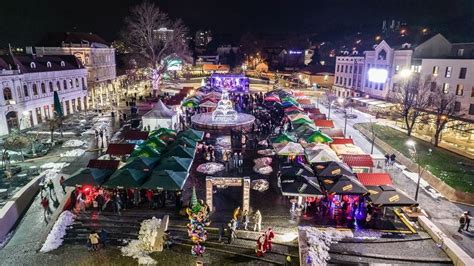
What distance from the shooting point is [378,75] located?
49.7 metres

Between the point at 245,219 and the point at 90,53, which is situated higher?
the point at 90,53

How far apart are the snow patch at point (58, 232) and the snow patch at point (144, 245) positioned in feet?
10.7

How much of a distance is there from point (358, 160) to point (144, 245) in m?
14.7

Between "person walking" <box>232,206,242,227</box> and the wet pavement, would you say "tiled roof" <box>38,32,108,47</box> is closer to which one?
the wet pavement

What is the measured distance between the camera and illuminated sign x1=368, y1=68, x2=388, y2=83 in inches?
1894

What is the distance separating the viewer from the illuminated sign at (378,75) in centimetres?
4811

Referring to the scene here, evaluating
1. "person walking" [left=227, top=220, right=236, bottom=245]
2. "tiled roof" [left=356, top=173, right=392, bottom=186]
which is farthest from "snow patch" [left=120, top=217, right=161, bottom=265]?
"tiled roof" [left=356, top=173, right=392, bottom=186]

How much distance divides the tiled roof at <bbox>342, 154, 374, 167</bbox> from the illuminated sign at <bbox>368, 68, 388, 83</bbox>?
30.6 meters

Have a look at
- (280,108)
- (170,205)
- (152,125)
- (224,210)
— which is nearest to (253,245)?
(224,210)

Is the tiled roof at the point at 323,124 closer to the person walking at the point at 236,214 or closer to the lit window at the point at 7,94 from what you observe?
the person walking at the point at 236,214

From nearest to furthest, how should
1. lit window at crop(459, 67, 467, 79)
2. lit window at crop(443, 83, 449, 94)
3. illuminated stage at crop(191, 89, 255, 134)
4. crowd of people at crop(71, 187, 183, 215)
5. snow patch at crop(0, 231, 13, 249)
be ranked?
snow patch at crop(0, 231, 13, 249) < crowd of people at crop(71, 187, 183, 215) < lit window at crop(459, 67, 467, 79) < illuminated stage at crop(191, 89, 255, 134) < lit window at crop(443, 83, 449, 94)

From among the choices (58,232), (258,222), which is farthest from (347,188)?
(58,232)

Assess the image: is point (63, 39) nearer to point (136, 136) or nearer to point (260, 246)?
point (136, 136)

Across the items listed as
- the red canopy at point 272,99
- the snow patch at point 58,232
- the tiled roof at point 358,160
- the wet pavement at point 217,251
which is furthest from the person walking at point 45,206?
the red canopy at point 272,99
